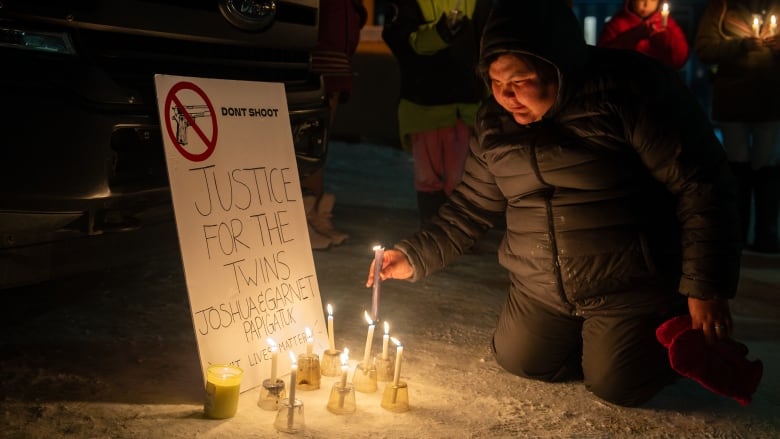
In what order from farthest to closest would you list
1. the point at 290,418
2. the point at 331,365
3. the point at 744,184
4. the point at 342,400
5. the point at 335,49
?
the point at 744,184 → the point at 335,49 → the point at 331,365 → the point at 342,400 → the point at 290,418

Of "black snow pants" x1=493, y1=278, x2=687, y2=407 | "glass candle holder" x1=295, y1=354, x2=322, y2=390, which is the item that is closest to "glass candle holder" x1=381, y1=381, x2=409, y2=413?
"glass candle holder" x1=295, y1=354, x2=322, y2=390

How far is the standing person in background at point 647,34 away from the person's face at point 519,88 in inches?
141

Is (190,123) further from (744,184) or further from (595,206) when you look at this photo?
(744,184)

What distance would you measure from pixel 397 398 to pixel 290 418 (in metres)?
0.43

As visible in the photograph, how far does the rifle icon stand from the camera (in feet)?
10.5

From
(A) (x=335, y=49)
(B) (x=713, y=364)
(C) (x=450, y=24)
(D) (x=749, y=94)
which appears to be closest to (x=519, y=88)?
(B) (x=713, y=364)

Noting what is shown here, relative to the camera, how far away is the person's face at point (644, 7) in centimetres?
657

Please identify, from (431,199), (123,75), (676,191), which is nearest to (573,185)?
(676,191)

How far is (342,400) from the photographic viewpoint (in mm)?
3143

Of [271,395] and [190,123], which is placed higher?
[190,123]

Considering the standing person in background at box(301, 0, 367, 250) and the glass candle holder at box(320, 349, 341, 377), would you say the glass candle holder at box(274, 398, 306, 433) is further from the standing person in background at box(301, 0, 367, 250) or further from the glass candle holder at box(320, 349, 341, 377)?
the standing person in background at box(301, 0, 367, 250)

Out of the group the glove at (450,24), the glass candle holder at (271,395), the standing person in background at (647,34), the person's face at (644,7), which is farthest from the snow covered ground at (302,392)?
the person's face at (644,7)

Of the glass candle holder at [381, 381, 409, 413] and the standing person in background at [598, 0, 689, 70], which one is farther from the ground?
the standing person in background at [598, 0, 689, 70]

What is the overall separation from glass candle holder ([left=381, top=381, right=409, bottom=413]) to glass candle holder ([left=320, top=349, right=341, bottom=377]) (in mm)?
389
